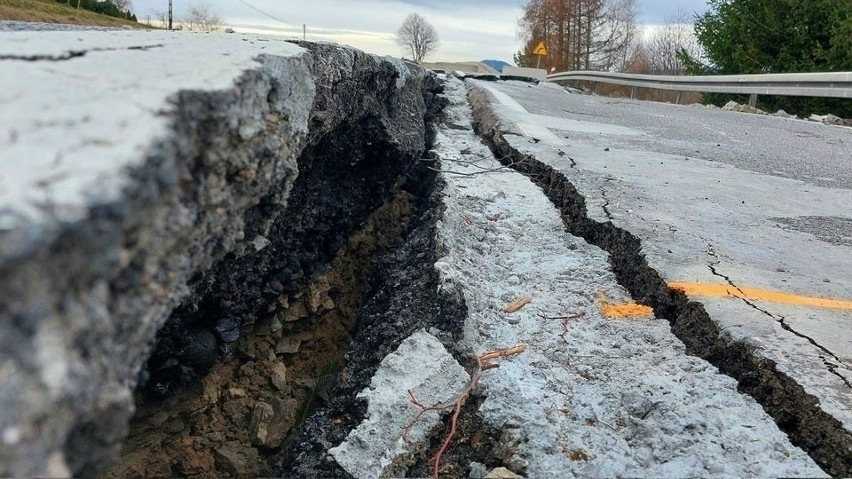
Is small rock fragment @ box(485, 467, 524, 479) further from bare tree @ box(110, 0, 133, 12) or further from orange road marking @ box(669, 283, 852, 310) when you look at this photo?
bare tree @ box(110, 0, 133, 12)

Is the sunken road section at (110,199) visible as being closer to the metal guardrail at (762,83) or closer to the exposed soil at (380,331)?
the exposed soil at (380,331)

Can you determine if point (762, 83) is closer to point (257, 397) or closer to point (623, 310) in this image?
point (623, 310)

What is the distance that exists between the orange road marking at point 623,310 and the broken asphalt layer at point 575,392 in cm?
2

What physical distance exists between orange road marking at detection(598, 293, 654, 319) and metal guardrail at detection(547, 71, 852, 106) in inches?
253

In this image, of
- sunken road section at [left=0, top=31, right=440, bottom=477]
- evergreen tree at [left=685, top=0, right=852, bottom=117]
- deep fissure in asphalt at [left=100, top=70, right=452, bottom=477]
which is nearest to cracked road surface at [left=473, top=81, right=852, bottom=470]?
deep fissure in asphalt at [left=100, top=70, right=452, bottom=477]

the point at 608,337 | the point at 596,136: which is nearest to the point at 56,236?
the point at 608,337

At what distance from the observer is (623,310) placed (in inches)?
79.4

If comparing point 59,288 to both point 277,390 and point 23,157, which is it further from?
point 277,390

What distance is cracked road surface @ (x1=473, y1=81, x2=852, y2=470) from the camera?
1.71 m

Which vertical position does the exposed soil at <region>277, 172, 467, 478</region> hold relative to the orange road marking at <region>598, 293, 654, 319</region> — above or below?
below

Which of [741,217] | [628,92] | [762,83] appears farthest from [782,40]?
[741,217]

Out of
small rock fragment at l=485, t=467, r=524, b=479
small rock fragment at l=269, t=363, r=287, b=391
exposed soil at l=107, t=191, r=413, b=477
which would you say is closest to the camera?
small rock fragment at l=485, t=467, r=524, b=479

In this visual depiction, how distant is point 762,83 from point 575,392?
8.65 m

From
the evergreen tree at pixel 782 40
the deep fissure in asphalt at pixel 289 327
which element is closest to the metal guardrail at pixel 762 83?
the evergreen tree at pixel 782 40
